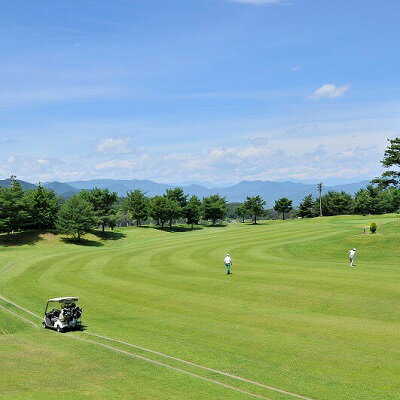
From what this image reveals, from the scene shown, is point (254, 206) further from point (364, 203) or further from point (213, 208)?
point (364, 203)

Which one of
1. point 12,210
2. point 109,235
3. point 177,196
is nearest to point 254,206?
point 177,196

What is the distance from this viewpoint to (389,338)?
74.5 ft

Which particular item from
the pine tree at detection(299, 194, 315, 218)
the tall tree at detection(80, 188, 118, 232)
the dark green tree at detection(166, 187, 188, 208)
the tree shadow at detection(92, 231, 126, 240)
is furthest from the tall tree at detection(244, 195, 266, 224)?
the tree shadow at detection(92, 231, 126, 240)

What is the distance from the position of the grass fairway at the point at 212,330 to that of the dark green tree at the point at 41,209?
1761 inches

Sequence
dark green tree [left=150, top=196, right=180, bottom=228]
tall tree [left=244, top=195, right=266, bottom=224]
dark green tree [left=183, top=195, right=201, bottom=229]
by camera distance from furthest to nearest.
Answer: tall tree [left=244, top=195, right=266, bottom=224] < dark green tree [left=183, top=195, right=201, bottom=229] < dark green tree [left=150, top=196, right=180, bottom=228]

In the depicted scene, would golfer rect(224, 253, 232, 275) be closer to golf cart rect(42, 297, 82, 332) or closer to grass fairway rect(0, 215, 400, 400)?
grass fairway rect(0, 215, 400, 400)

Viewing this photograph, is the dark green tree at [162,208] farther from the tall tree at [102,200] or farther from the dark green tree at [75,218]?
the dark green tree at [75,218]


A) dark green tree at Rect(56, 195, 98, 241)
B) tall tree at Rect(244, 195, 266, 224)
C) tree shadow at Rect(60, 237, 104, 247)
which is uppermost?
tall tree at Rect(244, 195, 266, 224)

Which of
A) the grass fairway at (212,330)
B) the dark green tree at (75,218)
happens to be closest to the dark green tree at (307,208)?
the dark green tree at (75,218)

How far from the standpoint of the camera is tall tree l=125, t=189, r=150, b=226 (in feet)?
414

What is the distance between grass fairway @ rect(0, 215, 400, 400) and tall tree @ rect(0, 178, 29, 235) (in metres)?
38.3

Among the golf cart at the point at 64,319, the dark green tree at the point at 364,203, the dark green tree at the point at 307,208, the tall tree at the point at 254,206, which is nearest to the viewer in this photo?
the golf cart at the point at 64,319

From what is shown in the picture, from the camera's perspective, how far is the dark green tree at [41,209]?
316ft

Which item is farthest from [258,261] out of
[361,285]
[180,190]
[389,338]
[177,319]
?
[180,190]
